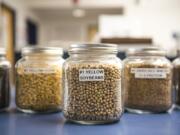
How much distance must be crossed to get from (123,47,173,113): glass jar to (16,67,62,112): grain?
0.18 meters

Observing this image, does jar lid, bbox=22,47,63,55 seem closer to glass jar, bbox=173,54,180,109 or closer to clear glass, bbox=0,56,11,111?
clear glass, bbox=0,56,11,111

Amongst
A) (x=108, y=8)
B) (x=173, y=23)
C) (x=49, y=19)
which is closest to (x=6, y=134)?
(x=173, y=23)

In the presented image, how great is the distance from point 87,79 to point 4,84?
0.27 metres

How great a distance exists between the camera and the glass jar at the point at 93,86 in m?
0.60

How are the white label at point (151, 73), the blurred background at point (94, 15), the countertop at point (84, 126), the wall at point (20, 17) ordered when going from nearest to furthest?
the countertop at point (84, 126) < the white label at point (151, 73) < the blurred background at point (94, 15) < the wall at point (20, 17)

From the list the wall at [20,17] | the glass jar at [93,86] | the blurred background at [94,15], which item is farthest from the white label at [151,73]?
the wall at [20,17]

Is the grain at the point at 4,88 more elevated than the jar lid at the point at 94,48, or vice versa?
the jar lid at the point at 94,48

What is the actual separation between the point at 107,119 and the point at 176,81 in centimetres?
29

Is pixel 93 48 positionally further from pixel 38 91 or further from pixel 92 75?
pixel 38 91

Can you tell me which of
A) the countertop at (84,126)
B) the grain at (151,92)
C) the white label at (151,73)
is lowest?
the countertop at (84,126)

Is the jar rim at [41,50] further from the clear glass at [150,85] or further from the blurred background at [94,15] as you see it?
the blurred background at [94,15]

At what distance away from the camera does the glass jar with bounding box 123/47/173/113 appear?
2.37ft

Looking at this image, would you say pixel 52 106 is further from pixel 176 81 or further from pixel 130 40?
pixel 130 40

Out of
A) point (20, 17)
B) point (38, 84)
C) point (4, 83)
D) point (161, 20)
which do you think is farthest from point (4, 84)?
point (20, 17)
